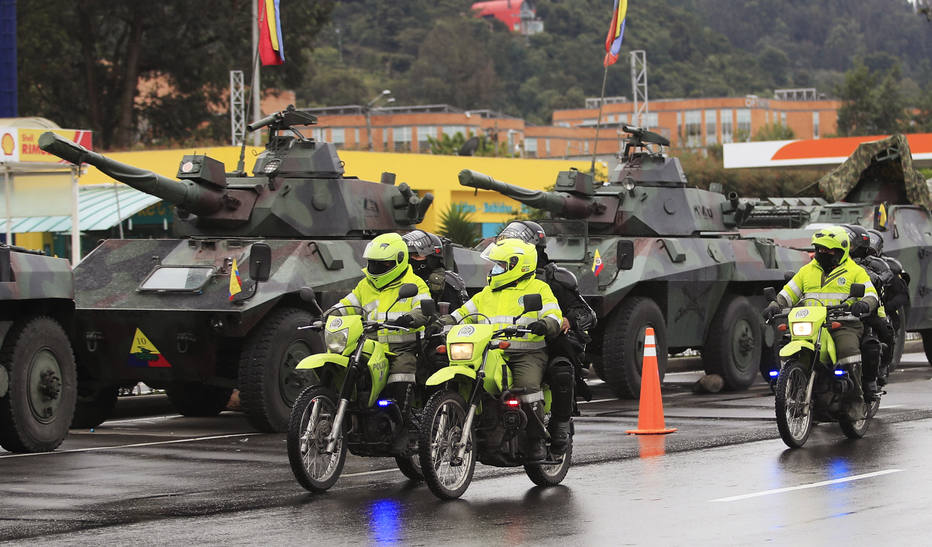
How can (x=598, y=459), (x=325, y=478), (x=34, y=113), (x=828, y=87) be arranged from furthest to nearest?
(x=828, y=87) < (x=34, y=113) < (x=598, y=459) < (x=325, y=478)

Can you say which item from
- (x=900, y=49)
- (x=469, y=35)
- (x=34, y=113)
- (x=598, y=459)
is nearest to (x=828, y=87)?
(x=900, y=49)

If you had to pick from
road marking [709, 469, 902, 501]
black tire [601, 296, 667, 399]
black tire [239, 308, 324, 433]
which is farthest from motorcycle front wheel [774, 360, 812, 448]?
black tire [601, 296, 667, 399]

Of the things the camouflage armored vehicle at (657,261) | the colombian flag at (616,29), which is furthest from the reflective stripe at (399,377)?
the colombian flag at (616,29)

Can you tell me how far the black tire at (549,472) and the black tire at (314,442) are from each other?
49.8 inches

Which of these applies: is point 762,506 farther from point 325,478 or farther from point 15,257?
point 15,257

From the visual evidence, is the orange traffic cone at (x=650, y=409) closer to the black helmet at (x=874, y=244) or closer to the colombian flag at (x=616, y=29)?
the black helmet at (x=874, y=244)

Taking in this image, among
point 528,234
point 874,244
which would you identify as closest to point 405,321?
point 528,234

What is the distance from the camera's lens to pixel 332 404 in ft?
35.8

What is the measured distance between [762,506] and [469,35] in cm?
12456

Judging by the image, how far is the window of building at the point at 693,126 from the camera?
422 feet

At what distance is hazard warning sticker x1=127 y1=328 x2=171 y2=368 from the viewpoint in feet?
51.0

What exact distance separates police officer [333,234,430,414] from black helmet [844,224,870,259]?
17.7ft

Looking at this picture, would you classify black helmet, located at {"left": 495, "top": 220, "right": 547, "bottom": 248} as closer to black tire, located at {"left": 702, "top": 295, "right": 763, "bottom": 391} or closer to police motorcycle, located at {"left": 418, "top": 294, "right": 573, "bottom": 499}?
police motorcycle, located at {"left": 418, "top": 294, "right": 573, "bottom": 499}

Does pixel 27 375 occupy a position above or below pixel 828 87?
below
